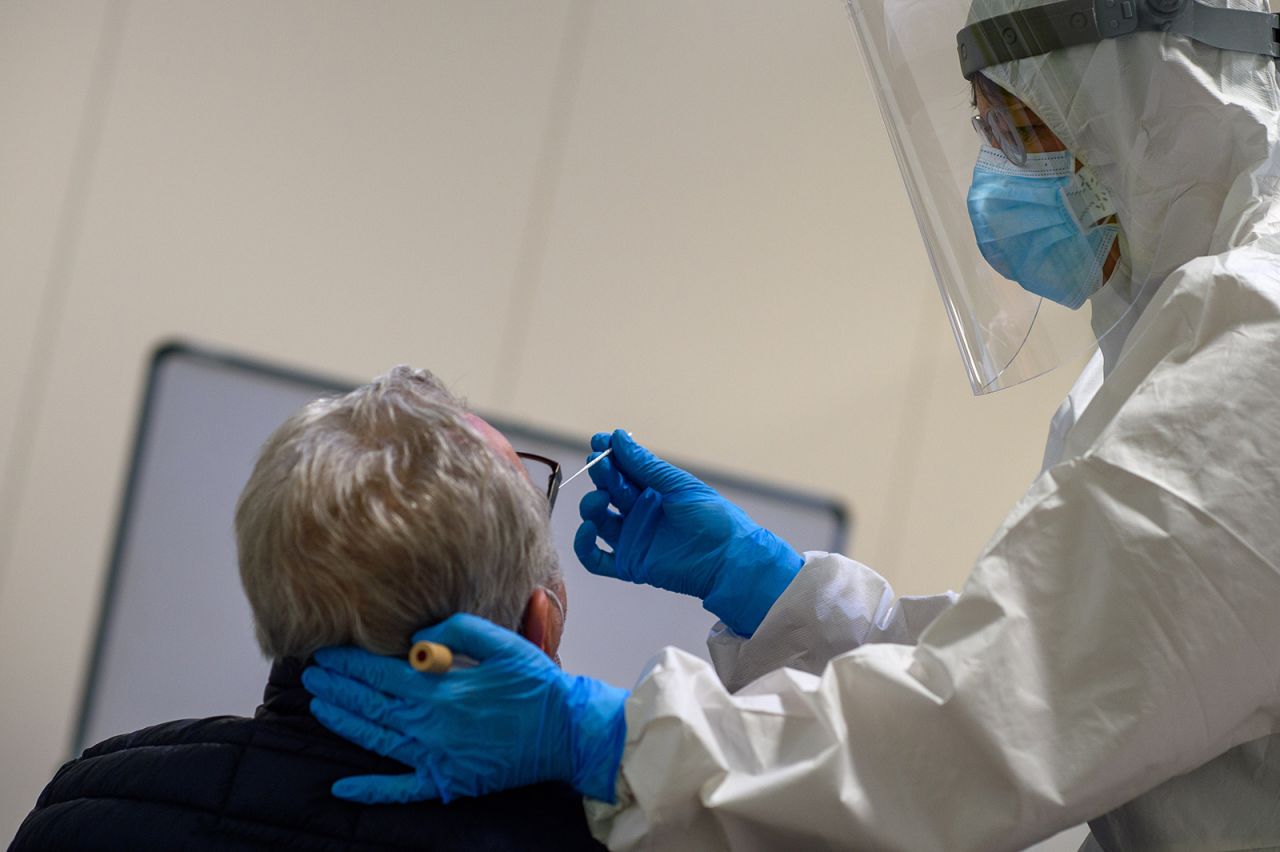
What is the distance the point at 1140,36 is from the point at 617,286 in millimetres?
2009

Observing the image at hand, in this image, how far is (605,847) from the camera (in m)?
1.08

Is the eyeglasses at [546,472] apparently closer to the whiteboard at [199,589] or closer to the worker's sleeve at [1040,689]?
the worker's sleeve at [1040,689]

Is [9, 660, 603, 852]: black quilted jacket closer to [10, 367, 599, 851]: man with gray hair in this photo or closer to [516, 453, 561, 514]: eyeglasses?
[10, 367, 599, 851]: man with gray hair

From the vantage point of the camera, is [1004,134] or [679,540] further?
[679,540]

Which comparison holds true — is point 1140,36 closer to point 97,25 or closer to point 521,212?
point 521,212

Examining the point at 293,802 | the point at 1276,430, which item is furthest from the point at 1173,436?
the point at 293,802

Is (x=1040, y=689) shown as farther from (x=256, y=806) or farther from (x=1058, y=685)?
(x=256, y=806)

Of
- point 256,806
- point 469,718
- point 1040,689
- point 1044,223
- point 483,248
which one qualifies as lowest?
point 256,806

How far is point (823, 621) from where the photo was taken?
4.67 ft

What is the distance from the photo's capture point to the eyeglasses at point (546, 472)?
4.04 feet

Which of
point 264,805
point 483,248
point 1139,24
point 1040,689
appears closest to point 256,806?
point 264,805

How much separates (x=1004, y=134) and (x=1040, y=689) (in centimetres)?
70

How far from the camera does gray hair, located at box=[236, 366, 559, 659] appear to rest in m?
1.01

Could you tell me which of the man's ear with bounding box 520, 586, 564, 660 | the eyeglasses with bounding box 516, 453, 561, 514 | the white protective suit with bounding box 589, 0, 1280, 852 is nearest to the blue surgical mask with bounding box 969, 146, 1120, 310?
the white protective suit with bounding box 589, 0, 1280, 852
